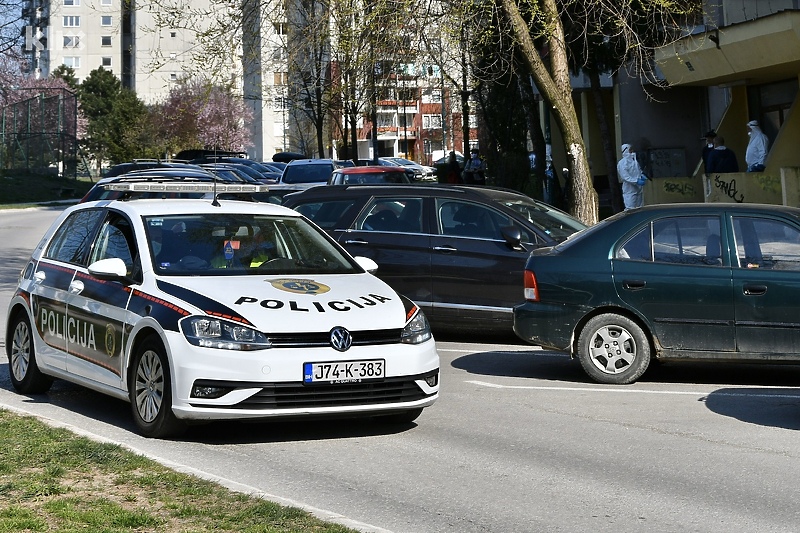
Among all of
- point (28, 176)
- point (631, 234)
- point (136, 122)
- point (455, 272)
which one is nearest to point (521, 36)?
point (455, 272)

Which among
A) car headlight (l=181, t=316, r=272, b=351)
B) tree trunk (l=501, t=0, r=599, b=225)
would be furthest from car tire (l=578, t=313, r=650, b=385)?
tree trunk (l=501, t=0, r=599, b=225)

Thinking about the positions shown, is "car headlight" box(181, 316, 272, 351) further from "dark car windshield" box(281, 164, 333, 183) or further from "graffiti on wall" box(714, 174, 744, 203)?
"dark car windshield" box(281, 164, 333, 183)

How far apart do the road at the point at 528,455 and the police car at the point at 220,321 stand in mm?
304

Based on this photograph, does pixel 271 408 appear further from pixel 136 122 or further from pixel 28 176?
pixel 136 122

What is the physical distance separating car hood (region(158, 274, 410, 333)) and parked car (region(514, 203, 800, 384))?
8.85 ft

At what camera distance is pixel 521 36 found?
18.1m

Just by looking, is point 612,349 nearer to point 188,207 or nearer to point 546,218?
point 546,218

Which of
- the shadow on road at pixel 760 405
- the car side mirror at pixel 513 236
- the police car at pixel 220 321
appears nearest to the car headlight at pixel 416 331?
the police car at pixel 220 321

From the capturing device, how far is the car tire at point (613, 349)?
10289 millimetres

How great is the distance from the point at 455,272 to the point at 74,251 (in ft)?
15.3

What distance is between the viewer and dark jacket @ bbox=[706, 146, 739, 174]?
26141mm

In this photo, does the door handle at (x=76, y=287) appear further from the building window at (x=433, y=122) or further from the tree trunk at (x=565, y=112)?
the building window at (x=433, y=122)

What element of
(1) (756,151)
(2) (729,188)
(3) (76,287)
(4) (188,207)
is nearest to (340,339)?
(4) (188,207)

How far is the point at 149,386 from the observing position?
25.6 feet
